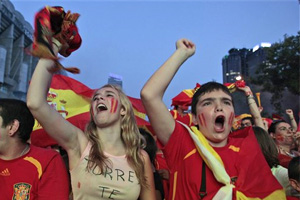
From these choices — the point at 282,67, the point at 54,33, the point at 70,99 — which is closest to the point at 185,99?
the point at 70,99

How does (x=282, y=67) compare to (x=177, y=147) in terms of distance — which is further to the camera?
(x=282, y=67)

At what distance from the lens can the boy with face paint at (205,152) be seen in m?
2.19

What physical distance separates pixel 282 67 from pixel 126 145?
20792 mm

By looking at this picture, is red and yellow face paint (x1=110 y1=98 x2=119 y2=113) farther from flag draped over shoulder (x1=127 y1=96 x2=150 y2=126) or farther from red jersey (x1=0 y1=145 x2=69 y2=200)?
flag draped over shoulder (x1=127 y1=96 x2=150 y2=126)

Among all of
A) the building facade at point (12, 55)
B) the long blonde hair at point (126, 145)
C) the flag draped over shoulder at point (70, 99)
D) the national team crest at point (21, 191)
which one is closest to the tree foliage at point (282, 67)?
the flag draped over shoulder at point (70, 99)

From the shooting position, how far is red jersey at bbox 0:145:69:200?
2316 mm

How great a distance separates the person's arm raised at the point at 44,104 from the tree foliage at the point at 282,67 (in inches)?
783

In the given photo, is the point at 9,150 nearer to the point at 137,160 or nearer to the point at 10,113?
the point at 10,113

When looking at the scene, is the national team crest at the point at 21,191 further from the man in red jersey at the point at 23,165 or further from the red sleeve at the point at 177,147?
the red sleeve at the point at 177,147

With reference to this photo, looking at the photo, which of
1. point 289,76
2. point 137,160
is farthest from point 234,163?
point 289,76

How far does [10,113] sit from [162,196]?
1.74 meters

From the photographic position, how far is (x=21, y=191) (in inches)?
90.9

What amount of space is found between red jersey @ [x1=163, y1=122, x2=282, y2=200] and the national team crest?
107 centimetres

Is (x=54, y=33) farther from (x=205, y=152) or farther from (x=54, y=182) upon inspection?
(x=205, y=152)
